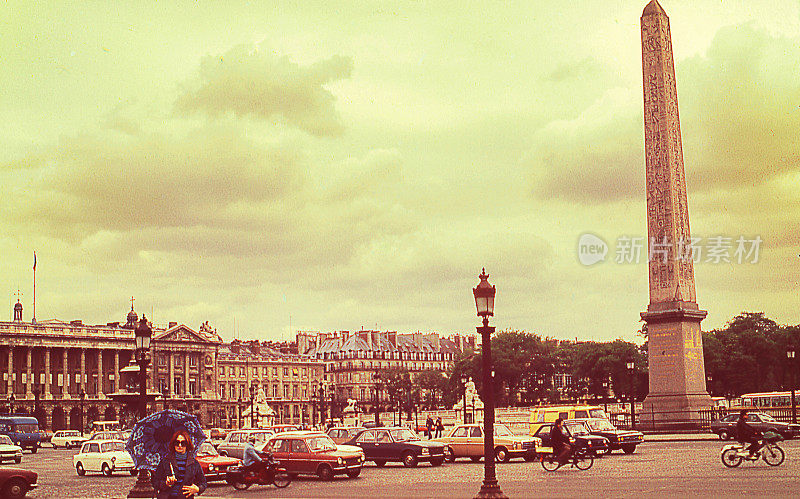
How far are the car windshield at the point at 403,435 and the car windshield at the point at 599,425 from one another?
663 centimetres

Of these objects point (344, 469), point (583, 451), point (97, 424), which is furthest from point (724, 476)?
point (97, 424)

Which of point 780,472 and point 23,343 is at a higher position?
point 23,343

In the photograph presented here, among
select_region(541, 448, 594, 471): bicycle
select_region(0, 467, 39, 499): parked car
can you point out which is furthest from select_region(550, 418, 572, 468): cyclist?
select_region(0, 467, 39, 499): parked car

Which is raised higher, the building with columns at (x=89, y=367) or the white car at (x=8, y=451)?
the building with columns at (x=89, y=367)

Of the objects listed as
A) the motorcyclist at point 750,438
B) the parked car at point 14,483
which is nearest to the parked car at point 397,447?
the motorcyclist at point 750,438

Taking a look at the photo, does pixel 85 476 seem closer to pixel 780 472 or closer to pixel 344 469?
pixel 344 469

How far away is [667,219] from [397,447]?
1707 cm

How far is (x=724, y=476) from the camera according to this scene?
2733 centimetres

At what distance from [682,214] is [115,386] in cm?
12081

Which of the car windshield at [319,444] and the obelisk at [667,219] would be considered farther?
the obelisk at [667,219]

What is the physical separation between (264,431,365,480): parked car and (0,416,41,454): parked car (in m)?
39.0

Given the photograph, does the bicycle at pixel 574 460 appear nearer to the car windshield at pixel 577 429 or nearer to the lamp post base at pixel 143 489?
the car windshield at pixel 577 429

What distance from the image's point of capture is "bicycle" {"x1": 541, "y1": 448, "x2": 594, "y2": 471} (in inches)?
1335

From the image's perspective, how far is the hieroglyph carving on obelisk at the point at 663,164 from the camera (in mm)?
48250
